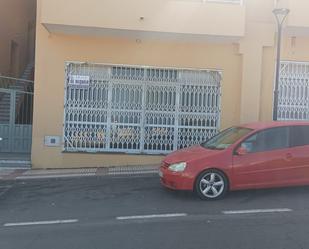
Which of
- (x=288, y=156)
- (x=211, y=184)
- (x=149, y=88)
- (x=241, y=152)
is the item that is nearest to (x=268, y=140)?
(x=288, y=156)

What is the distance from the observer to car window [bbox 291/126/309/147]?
930cm

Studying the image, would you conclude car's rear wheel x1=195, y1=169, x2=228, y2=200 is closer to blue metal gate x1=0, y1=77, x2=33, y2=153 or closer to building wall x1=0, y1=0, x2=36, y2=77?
blue metal gate x1=0, y1=77, x2=33, y2=153

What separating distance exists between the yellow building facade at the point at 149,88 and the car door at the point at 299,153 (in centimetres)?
417

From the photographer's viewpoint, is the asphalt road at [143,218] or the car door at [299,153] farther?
the car door at [299,153]

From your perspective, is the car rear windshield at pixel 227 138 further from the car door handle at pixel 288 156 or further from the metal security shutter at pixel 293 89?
the metal security shutter at pixel 293 89

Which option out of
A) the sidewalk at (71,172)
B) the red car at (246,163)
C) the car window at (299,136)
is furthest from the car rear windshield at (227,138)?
the sidewalk at (71,172)

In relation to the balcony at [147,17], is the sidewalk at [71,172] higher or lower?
lower

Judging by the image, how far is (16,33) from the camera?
20250mm

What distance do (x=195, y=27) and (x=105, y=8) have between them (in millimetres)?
2303

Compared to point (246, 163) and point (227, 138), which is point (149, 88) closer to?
point (227, 138)

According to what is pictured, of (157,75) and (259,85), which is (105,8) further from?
(259,85)

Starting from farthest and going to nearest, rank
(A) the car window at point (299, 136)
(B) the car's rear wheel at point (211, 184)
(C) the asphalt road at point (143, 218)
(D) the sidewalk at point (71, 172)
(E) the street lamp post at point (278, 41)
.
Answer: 1. (E) the street lamp post at point (278, 41)
2. (D) the sidewalk at point (71, 172)
3. (A) the car window at point (299, 136)
4. (B) the car's rear wheel at point (211, 184)
5. (C) the asphalt road at point (143, 218)

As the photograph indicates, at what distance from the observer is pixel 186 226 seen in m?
7.16

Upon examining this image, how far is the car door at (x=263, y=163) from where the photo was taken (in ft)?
29.5
